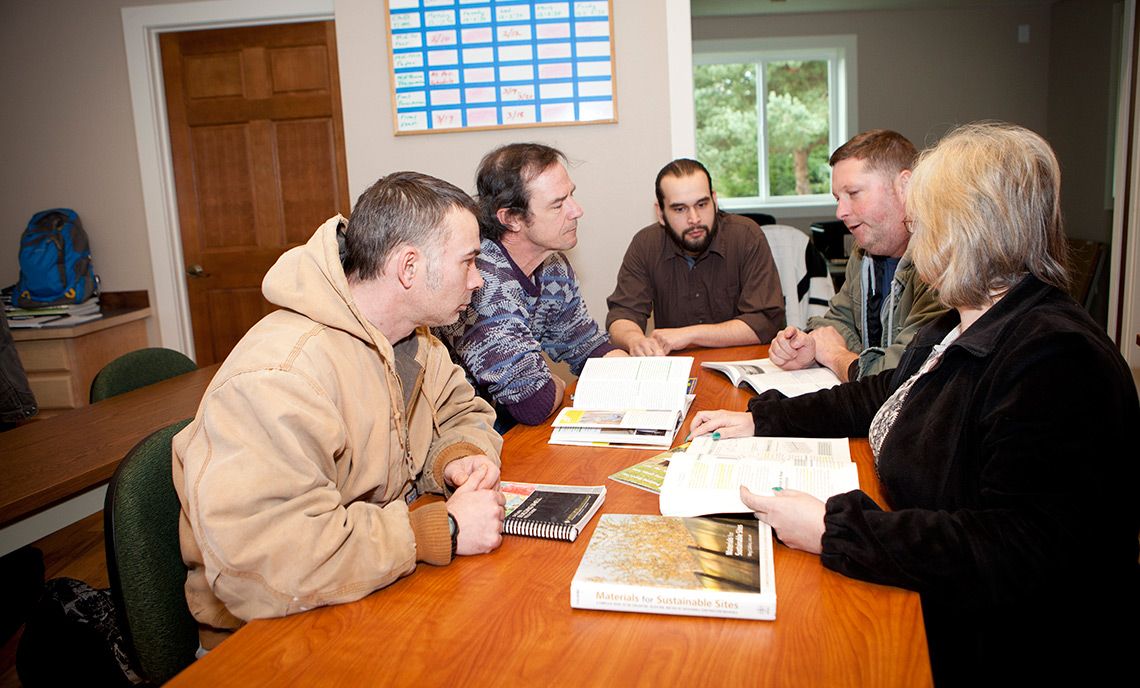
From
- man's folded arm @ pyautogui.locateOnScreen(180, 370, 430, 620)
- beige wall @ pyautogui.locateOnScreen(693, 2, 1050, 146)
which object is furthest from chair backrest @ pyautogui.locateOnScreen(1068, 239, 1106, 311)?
man's folded arm @ pyautogui.locateOnScreen(180, 370, 430, 620)

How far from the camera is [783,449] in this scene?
1476 mm

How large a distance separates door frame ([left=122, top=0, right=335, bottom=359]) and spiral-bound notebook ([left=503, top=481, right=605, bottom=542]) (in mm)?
3410

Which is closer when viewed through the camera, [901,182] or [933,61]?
[901,182]

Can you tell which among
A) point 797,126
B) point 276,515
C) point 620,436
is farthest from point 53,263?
point 797,126

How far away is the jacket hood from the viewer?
1.26 meters

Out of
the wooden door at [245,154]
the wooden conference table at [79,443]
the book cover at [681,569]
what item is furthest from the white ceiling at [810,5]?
the book cover at [681,569]

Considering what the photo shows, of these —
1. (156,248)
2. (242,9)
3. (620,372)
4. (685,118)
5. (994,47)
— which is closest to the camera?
(620,372)

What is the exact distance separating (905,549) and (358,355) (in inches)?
33.3

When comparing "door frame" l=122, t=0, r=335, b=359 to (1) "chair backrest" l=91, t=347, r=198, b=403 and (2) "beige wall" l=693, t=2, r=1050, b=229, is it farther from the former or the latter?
(2) "beige wall" l=693, t=2, r=1050, b=229

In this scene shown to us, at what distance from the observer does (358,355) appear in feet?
4.29

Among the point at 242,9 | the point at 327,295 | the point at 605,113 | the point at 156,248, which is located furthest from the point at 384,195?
the point at 156,248

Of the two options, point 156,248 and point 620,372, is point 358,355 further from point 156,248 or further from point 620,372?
point 156,248

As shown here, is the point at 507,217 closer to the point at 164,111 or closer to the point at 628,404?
the point at 628,404

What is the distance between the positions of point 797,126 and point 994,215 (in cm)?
706
